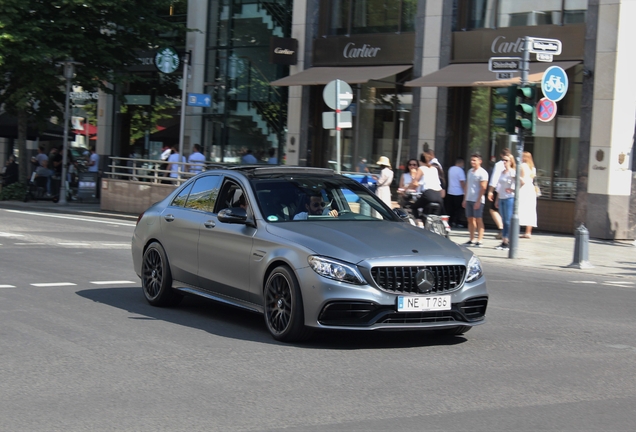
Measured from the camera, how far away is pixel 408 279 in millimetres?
7820

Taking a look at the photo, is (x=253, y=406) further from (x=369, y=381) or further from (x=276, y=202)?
(x=276, y=202)

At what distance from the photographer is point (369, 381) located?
682cm

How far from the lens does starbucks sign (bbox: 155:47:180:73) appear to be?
3117 centimetres

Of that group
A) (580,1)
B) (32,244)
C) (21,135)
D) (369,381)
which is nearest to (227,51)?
(21,135)

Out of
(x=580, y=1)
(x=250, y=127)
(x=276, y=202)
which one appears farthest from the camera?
(x=250, y=127)

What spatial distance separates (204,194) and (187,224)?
0.36m

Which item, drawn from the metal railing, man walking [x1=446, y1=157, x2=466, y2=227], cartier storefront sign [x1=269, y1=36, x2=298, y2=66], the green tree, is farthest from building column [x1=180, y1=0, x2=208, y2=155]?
man walking [x1=446, y1=157, x2=466, y2=227]

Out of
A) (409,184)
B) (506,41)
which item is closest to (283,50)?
(506,41)

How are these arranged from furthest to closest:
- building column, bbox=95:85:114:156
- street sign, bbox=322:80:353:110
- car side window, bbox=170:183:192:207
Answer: building column, bbox=95:85:114:156, street sign, bbox=322:80:353:110, car side window, bbox=170:183:192:207

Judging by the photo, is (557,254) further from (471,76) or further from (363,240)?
(363,240)

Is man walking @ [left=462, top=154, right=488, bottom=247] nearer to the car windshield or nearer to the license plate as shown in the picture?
the car windshield

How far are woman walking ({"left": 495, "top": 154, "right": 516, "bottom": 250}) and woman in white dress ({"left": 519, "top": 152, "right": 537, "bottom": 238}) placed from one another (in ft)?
1.82

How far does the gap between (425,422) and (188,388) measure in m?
1.70

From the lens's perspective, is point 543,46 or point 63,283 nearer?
point 63,283
